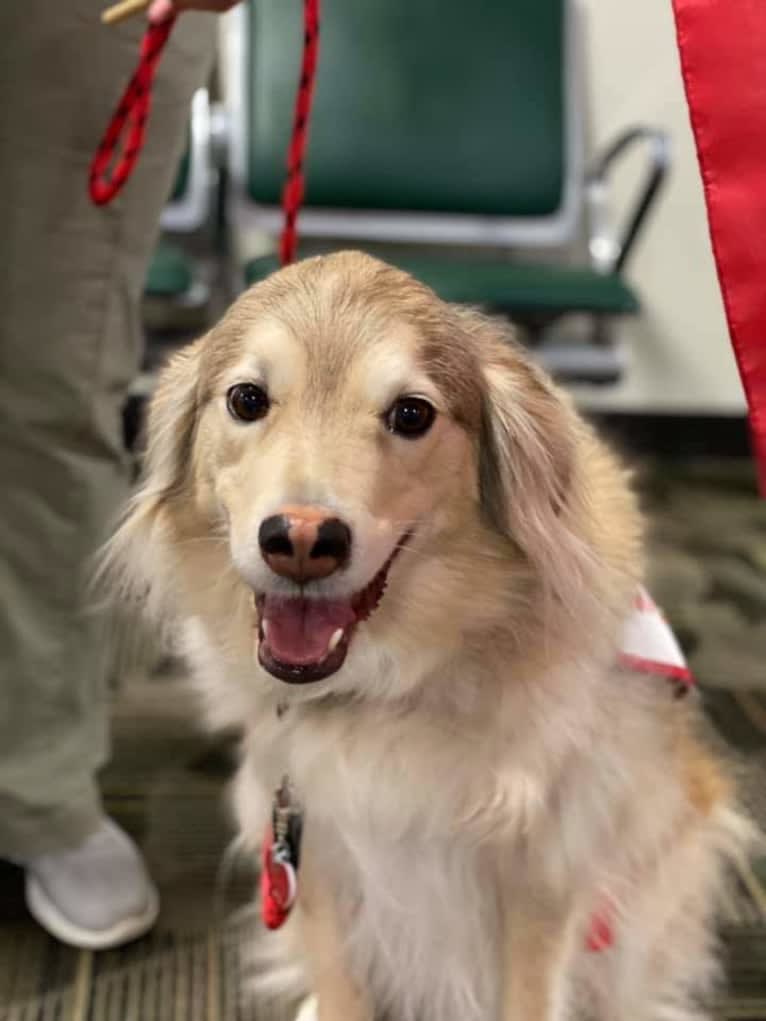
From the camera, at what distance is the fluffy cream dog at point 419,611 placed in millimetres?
859

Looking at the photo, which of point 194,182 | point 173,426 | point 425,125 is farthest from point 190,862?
point 425,125

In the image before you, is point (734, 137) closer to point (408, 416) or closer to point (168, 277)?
point (408, 416)

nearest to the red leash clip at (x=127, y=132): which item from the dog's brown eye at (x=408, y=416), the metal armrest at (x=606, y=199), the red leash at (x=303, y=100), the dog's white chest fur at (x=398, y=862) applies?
the red leash at (x=303, y=100)

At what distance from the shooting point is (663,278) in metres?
3.34

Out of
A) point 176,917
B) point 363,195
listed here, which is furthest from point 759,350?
point 363,195

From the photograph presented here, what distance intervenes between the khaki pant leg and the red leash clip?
0.03m

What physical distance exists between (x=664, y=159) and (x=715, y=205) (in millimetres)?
2050

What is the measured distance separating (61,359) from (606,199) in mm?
2485

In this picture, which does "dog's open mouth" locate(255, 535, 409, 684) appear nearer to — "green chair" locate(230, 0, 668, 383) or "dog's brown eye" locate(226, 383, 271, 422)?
"dog's brown eye" locate(226, 383, 271, 422)

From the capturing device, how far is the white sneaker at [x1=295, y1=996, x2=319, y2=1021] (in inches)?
45.6

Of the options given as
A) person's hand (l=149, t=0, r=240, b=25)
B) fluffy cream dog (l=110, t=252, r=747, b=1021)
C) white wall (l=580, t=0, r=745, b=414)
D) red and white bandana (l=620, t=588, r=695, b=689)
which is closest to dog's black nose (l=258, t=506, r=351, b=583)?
fluffy cream dog (l=110, t=252, r=747, b=1021)

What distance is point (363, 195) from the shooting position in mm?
2846

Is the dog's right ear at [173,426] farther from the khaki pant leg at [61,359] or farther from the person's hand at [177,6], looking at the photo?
the person's hand at [177,6]

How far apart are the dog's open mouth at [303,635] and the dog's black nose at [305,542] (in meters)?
0.05
